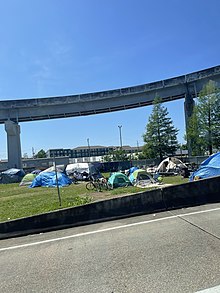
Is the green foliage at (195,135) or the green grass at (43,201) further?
the green foliage at (195,135)

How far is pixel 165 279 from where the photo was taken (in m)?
3.52

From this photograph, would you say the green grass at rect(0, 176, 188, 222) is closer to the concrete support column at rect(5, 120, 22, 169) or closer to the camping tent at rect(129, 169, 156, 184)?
the camping tent at rect(129, 169, 156, 184)

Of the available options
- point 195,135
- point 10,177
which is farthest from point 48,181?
point 195,135

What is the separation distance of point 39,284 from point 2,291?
0.51 meters

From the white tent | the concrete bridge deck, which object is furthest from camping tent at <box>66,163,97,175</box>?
the concrete bridge deck

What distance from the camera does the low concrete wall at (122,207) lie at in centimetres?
675

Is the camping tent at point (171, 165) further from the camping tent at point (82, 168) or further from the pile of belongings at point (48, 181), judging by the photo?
the pile of belongings at point (48, 181)

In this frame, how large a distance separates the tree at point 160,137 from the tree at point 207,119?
24.1 ft

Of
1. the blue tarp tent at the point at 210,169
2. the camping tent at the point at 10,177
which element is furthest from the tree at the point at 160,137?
the blue tarp tent at the point at 210,169

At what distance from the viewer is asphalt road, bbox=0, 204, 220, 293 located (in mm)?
3506

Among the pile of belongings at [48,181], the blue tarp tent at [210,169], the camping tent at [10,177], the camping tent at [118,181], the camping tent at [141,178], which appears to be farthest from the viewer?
the camping tent at [10,177]

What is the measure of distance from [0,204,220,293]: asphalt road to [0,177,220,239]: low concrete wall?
0.43 meters

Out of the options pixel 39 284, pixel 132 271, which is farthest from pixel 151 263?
pixel 39 284

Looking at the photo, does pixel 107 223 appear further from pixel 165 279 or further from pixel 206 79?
pixel 206 79
